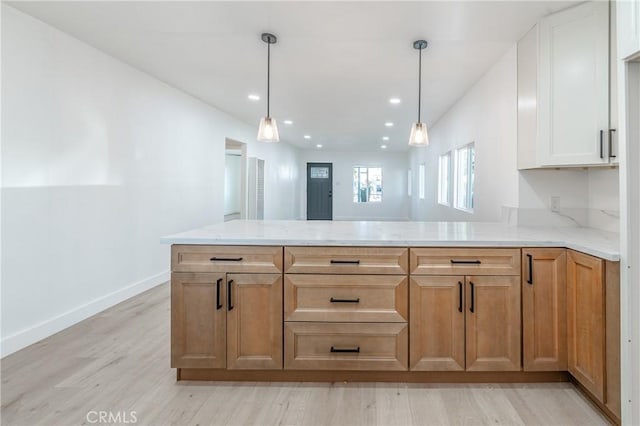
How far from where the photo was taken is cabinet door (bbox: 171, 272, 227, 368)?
74.1 inches

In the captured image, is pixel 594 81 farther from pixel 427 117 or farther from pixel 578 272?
pixel 427 117

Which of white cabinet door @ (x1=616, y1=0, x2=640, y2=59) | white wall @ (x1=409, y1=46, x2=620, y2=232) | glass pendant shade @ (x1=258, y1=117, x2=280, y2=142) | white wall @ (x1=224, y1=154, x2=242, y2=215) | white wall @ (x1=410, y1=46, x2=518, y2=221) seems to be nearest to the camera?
white cabinet door @ (x1=616, y1=0, x2=640, y2=59)

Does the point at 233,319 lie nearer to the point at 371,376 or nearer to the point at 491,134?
the point at 371,376

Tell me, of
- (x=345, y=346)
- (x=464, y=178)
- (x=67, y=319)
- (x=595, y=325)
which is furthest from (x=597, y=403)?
(x=67, y=319)

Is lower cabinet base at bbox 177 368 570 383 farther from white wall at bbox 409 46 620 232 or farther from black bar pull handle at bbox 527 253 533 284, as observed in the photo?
white wall at bbox 409 46 620 232

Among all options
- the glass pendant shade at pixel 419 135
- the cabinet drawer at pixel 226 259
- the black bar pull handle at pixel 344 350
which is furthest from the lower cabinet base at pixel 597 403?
the glass pendant shade at pixel 419 135

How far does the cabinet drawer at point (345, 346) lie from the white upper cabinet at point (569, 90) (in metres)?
1.67

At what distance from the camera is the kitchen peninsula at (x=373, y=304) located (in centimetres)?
185

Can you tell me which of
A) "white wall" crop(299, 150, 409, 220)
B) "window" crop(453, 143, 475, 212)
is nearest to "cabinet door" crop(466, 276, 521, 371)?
"window" crop(453, 143, 475, 212)

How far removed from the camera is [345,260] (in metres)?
1.88

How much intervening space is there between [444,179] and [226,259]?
16.0ft

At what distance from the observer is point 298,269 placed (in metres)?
1.88

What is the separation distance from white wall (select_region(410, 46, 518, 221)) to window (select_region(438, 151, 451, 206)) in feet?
1.78

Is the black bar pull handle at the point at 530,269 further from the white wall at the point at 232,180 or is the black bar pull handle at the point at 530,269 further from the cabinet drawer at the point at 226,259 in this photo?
the white wall at the point at 232,180
